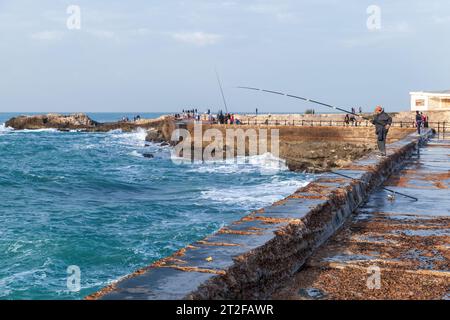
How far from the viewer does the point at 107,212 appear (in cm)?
1652

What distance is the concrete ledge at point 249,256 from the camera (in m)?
2.77

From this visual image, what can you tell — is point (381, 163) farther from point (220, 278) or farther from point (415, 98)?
point (415, 98)

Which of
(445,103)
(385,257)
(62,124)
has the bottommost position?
(385,257)

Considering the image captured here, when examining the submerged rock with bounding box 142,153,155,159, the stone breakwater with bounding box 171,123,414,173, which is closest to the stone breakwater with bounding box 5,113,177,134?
the submerged rock with bounding box 142,153,155,159

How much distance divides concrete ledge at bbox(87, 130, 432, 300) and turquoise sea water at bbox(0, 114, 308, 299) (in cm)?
521

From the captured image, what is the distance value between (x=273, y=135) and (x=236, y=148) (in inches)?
129

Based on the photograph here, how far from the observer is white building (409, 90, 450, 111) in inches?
1710

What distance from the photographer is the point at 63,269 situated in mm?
10383

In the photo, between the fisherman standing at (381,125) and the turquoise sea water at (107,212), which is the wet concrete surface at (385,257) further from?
the turquoise sea water at (107,212)

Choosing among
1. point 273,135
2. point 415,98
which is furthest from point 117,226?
point 415,98

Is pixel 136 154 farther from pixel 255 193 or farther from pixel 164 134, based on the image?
pixel 255 193

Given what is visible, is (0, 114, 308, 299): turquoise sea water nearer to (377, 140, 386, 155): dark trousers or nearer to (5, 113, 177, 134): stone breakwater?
(377, 140, 386, 155): dark trousers

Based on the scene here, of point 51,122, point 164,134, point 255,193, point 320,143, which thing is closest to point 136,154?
point 164,134

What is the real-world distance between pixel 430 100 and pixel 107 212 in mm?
36215
